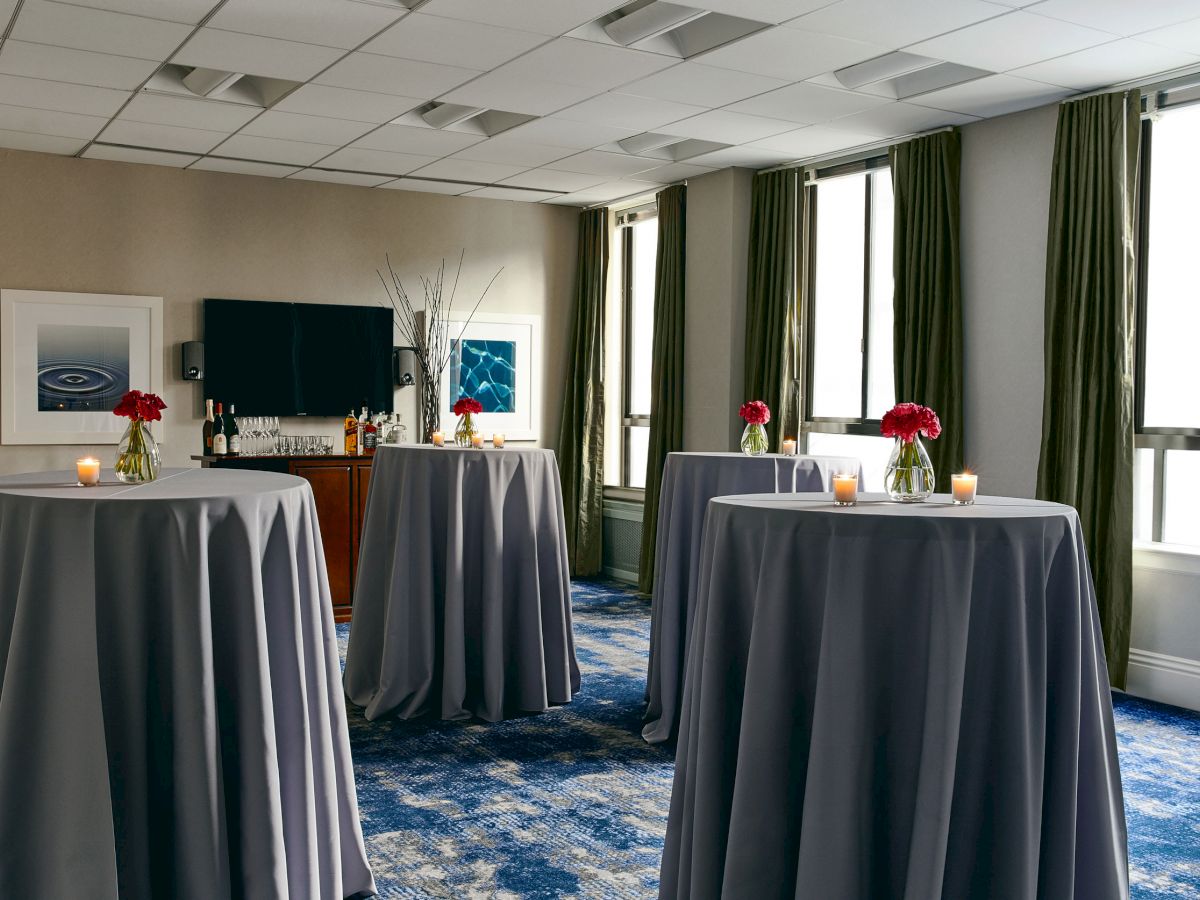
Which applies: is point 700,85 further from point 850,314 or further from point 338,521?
point 338,521

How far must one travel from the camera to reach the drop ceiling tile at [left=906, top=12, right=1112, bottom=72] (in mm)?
4215

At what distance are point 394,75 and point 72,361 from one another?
10.1ft

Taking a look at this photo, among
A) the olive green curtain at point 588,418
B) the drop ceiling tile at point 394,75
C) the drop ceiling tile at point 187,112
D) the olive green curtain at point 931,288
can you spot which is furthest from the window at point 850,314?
the drop ceiling tile at point 187,112

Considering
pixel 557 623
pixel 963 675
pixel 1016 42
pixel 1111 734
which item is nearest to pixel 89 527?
pixel 963 675


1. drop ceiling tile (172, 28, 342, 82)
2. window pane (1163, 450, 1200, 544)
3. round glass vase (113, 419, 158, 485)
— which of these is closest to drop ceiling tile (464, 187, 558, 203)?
drop ceiling tile (172, 28, 342, 82)

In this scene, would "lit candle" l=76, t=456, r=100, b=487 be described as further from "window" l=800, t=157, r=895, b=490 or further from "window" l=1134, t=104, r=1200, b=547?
"window" l=800, t=157, r=895, b=490

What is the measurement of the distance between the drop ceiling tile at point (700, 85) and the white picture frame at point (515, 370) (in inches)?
121

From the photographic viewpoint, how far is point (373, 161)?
6895 millimetres

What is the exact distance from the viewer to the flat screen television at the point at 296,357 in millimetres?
7156

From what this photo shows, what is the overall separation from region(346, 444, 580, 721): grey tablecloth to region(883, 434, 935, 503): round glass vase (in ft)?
6.48

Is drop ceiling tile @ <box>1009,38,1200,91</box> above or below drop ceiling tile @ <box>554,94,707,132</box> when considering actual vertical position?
below

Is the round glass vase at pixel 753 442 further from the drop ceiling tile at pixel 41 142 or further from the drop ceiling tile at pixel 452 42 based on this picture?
the drop ceiling tile at pixel 41 142

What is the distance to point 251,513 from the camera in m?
2.30

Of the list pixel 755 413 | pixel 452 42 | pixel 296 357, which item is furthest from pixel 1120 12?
pixel 296 357
